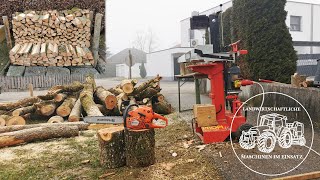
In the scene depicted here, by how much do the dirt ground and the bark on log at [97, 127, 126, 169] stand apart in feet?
0.40

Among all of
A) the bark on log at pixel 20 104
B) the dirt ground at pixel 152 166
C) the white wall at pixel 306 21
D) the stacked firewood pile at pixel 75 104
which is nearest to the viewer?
the dirt ground at pixel 152 166

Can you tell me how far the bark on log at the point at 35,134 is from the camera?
620 cm

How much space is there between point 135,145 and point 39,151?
8.05ft

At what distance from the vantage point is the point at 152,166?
173 inches

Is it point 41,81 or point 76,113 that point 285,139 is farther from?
point 41,81

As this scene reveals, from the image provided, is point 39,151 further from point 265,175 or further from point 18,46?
point 265,175

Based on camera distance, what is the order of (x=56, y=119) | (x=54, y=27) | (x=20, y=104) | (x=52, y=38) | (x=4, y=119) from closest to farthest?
(x=54, y=27), (x=52, y=38), (x=4, y=119), (x=56, y=119), (x=20, y=104)

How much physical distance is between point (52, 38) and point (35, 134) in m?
2.12

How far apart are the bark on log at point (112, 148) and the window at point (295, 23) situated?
981 inches

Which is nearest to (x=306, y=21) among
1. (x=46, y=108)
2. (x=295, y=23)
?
(x=295, y=23)

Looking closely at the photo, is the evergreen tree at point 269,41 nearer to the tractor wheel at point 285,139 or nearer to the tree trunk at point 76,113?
the tractor wheel at point 285,139

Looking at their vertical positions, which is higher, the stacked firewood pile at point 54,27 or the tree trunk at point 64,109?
the stacked firewood pile at point 54,27

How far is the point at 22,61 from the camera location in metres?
4.83

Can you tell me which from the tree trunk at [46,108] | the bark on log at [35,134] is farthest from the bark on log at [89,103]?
the bark on log at [35,134]
